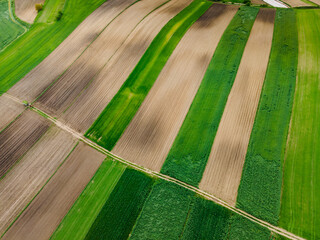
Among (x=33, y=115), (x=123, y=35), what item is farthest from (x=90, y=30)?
(x=33, y=115)

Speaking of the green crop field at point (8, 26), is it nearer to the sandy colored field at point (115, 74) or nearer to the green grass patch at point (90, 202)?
the sandy colored field at point (115, 74)

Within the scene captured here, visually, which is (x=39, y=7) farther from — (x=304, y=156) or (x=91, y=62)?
(x=304, y=156)

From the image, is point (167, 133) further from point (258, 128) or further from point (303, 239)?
point (303, 239)

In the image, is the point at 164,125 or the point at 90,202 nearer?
the point at 90,202

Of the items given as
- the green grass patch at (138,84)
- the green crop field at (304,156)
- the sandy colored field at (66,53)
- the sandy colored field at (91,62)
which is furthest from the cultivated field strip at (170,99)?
the sandy colored field at (66,53)

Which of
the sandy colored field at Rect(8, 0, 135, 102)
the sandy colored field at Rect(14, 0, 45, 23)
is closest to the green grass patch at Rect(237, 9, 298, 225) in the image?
the sandy colored field at Rect(8, 0, 135, 102)

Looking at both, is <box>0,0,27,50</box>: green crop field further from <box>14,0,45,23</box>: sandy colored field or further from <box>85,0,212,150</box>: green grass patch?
<box>85,0,212,150</box>: green grass patch

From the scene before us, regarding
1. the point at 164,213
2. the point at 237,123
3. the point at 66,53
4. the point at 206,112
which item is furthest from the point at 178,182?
the point at 66,53
